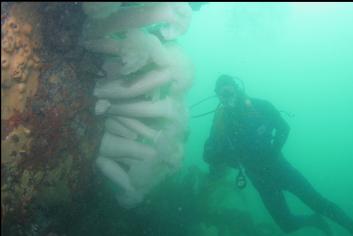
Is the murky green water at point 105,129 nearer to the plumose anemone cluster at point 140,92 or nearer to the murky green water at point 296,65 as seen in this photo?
the plumose anemone cluster at point 140,92

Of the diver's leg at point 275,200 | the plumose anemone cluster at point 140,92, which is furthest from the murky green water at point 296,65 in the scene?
the plumose anemone cluster at point 140,92

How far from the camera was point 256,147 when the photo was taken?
8383 millimetres

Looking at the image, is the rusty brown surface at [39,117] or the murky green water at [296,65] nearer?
the rusty brown surface at [39,117]

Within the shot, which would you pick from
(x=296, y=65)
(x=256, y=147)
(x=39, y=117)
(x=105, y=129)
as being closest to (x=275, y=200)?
(x=256, y=147)

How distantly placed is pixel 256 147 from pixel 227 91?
1.62 metres

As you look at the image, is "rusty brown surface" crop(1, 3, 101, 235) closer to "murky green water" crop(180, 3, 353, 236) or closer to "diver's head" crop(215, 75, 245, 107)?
"diver's head" crop(215, 75, 245, 107)

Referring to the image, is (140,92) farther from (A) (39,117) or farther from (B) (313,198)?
(B) (313,198)

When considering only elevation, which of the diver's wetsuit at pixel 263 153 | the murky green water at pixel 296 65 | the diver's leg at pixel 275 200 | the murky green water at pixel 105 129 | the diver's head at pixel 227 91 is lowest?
the murky green water at pixel 296 65

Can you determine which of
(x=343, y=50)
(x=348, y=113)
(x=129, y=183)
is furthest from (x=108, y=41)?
(x=343, y=50)

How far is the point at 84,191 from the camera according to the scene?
4.34 m

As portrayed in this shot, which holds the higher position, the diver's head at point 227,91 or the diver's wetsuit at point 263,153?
the diver's head at point 227,91

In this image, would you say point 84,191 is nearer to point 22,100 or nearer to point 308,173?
point 22,100

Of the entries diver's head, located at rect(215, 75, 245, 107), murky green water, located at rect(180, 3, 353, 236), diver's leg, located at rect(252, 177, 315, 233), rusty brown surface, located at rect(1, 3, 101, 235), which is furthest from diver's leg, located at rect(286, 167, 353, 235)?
murky green water, located at rect(180, 3, 353, 236)

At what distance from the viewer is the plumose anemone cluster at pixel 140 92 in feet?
11.6
